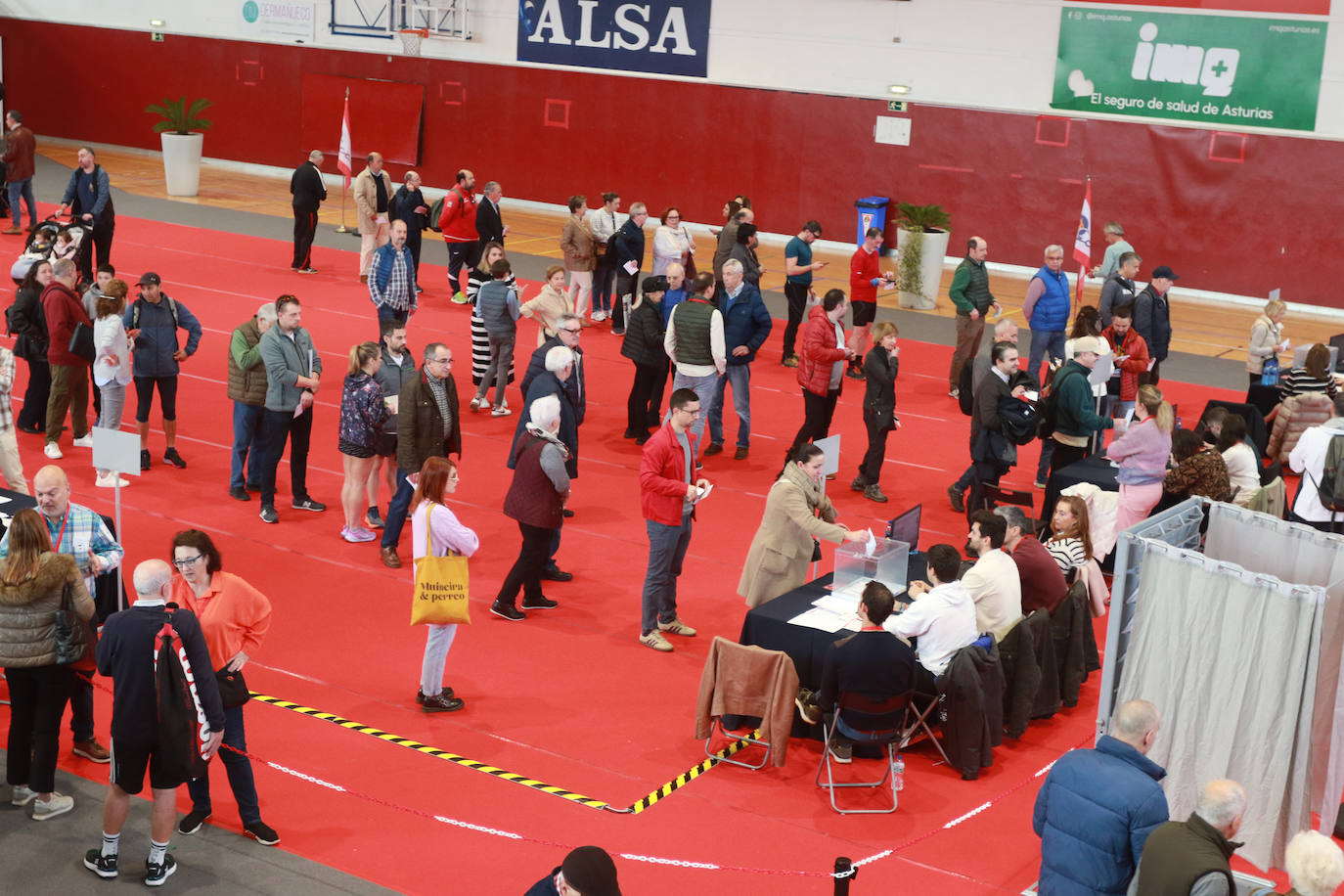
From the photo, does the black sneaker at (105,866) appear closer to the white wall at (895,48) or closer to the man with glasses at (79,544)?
the man with glasses at (79,544)

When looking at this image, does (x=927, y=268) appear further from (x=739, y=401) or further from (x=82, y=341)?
(x=82, y=341)

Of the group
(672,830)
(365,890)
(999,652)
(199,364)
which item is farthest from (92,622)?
(199,364)

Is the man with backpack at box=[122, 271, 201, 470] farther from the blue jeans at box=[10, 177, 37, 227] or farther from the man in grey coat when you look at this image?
the blue jeans at box=[10, 177, 37, 227]

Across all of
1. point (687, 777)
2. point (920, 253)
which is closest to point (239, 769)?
point (687, 777)

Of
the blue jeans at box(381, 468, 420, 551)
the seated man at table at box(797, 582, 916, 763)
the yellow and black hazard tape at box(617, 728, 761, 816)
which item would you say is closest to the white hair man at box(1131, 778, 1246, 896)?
the seated man at table at box(797, 582, 916, 763)

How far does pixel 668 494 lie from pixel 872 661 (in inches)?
84.4

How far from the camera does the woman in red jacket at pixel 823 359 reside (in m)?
13.0

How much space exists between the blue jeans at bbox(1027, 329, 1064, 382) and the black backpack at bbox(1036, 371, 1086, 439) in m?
3.79

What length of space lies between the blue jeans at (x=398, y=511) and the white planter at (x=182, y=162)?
2014 cm

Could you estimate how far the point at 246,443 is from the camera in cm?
1213

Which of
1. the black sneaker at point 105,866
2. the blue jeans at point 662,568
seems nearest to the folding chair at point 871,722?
the blue jeans at point 662,568

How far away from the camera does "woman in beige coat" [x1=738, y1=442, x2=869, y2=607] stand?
9.10 meters

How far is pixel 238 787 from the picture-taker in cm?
724

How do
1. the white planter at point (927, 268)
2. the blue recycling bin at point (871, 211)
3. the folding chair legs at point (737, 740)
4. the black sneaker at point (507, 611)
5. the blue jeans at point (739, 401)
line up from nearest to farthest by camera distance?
the folding chair legs at point (737, 740)
the black sneaker at point (507, 611)
the blue jeans at point (739, 401)
the white planter at point (927, 268)
the blue recycling bin at point (871, 211)
